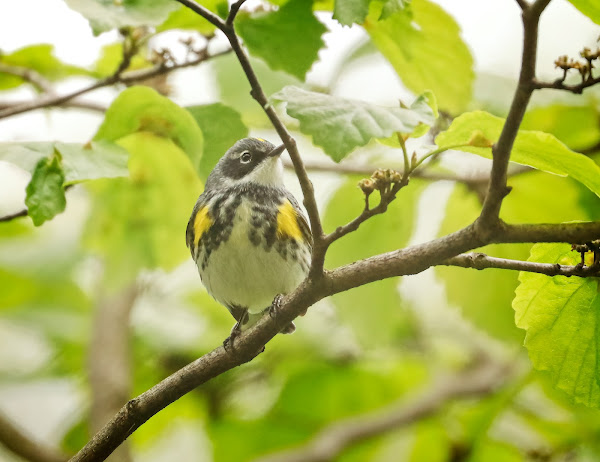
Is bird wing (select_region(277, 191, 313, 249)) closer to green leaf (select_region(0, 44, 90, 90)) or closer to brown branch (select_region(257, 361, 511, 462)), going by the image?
green leaf (select_region(0, 44, 90, 90))

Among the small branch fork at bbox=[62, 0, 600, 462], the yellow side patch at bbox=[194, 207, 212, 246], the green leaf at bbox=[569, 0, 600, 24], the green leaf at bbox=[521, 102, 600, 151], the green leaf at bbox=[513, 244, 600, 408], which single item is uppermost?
the yellow side patch at bbox=[194, 207, 212, 246]

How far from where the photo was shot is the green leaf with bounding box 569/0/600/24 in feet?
2.75

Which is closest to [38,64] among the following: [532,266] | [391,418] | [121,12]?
[121,12]

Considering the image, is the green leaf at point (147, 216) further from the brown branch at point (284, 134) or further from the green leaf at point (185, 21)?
the brown branch at point (284, 134)

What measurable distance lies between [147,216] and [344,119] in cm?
121

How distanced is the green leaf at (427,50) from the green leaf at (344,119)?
38cm

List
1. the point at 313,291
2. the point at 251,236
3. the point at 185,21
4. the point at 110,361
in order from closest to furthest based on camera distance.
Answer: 1. the point at 313,291
2. the point at 185,21
3. the point at 251,236
4. the point at 110,361

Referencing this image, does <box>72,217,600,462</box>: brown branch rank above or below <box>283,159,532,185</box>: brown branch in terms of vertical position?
below

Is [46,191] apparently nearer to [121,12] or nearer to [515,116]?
[121,12]

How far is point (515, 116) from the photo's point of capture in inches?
29.5

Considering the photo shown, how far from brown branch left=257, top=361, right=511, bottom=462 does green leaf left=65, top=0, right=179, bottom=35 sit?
169 cm

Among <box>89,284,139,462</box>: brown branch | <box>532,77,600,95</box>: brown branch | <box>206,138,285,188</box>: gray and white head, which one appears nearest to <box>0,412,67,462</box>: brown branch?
<box>89,284,139,462</box>: brown branch

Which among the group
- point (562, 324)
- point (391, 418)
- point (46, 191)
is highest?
point (46, 191)

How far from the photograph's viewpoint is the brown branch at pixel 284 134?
827 millimetres
